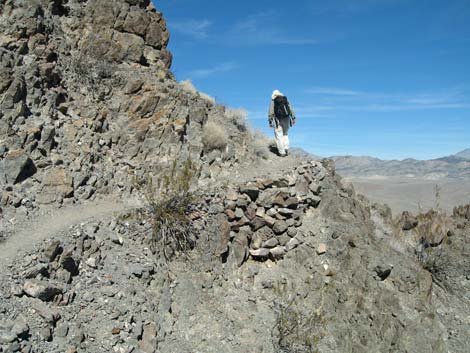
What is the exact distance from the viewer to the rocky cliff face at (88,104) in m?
8.48

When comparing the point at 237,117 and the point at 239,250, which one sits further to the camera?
the point at 237,117

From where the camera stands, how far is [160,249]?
8.12 meters

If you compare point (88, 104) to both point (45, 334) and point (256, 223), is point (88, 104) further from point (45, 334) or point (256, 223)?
point (45, 334)

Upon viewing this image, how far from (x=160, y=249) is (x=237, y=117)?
6.76m

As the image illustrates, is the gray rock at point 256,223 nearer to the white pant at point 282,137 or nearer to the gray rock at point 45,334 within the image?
the white pant at point 282,137

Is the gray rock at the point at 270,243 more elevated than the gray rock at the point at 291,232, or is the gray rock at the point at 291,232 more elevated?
the gray rock at the point at 291,232

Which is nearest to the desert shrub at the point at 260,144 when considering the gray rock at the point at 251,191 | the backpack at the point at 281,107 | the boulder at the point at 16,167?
the backpack at the point at 281,107

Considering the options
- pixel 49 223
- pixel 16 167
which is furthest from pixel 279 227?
pixel 16 167

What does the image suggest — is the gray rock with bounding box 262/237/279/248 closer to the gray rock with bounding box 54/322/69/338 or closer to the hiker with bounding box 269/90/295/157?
the hiker with bounding box 269/90/295/157

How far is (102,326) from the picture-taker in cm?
640

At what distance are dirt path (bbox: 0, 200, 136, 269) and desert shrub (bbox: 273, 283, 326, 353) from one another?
13.5 feet

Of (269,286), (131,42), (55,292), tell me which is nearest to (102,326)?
(55,292)

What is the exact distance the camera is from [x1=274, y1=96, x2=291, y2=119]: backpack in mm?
12961

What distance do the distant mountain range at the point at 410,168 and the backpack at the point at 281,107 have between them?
7091cm
